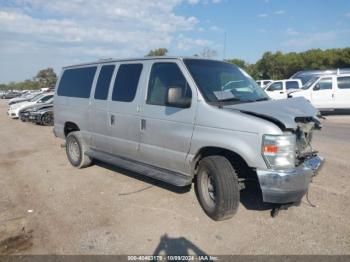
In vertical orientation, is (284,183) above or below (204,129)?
below

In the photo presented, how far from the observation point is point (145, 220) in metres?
4.61

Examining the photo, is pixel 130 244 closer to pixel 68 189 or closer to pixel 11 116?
pixel 68 189

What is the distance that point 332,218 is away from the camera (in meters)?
4.45

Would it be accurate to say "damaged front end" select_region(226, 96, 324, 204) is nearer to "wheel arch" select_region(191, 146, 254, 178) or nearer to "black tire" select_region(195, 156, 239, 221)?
"black tire" select_region(195, 156, 239, 221)

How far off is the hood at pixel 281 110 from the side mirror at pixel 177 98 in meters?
0.55

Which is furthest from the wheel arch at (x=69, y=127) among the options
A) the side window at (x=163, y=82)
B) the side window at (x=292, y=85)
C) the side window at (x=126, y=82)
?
the side window at (x=292, y=85)

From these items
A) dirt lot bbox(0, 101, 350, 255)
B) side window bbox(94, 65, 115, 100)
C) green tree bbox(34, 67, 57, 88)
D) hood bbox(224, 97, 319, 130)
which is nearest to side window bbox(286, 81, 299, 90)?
dirt lot bbox(0, 101, 350, 255)

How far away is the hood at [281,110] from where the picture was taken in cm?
399

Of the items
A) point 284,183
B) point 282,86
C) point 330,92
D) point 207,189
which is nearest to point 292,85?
point 282,86

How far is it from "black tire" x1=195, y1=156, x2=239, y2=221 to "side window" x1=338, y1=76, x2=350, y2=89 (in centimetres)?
1494

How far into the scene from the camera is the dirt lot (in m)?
3.89

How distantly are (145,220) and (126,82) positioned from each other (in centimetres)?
238

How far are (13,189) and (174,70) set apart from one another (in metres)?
3.69

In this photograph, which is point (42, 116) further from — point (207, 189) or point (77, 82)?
point (207, 189)
